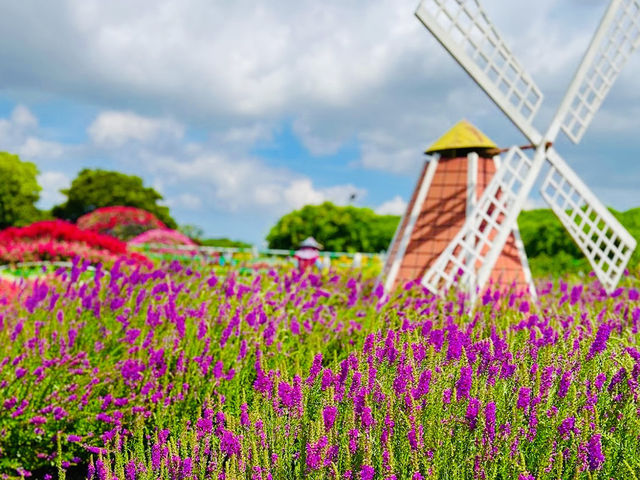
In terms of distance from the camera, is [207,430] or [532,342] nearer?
[207,430]

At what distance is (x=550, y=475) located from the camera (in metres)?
2.53

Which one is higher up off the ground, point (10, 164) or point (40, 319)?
point (10, 164)

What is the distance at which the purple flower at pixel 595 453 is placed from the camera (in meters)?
2.40

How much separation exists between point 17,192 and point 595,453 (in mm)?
44346

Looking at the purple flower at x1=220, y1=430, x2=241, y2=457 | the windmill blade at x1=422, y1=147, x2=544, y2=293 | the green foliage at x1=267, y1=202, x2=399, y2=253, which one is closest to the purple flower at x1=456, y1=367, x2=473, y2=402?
the purple flower at x1=220, y1=430, x2=241, y2=457

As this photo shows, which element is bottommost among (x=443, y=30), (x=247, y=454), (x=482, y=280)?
(x=247, y=454)

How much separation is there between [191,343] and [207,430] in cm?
199

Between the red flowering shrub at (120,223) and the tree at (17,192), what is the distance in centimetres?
1645

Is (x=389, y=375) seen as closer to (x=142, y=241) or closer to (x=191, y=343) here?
(x=191, y=343)

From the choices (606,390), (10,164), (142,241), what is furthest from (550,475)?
(10,164)

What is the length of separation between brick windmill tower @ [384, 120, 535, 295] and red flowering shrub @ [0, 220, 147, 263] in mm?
6638

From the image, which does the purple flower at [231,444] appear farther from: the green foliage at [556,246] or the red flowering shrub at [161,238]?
the red flowering shrub at [161,238]

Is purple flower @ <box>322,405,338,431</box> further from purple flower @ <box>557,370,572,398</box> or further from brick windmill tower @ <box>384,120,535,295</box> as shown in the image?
brick windmill tower @ <box>384,120,535,295</box>

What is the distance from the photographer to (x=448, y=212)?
901 cm
